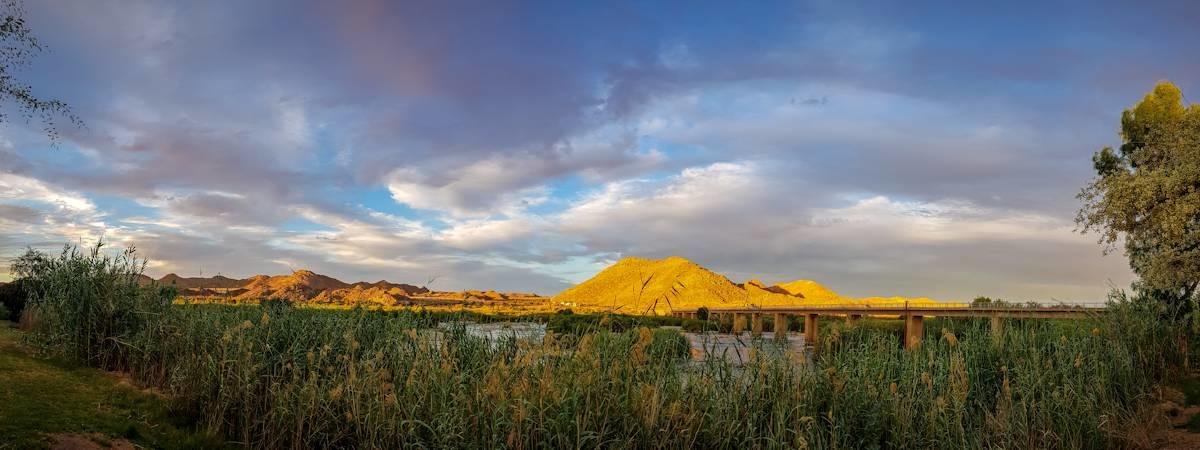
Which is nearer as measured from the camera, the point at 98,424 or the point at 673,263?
the point at 98,424

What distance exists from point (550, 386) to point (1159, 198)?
858 inches

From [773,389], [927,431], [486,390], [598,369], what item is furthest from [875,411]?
[486,390]

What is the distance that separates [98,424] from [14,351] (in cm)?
626

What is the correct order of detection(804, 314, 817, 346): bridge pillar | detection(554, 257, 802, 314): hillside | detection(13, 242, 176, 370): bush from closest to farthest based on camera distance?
detection(13, 242, 176, 370): bush, detection(804, 314, 817, 346): bridge pillar, detection(554, 257, 802, 314): hillside

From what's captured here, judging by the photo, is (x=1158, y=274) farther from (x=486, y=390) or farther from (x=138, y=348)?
Result: (x=138, y=348)

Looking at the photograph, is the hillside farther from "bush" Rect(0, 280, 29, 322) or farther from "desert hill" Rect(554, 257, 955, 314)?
"bush" Rect(0, 280, 29, 322)

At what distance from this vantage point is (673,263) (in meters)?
124

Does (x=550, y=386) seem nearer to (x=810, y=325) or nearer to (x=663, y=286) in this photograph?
(x=810, y=325)

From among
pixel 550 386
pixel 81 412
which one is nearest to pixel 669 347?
pixel 550 386

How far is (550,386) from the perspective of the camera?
8.55m

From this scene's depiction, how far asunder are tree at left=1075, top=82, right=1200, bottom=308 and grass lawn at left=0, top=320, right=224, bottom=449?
24.1m

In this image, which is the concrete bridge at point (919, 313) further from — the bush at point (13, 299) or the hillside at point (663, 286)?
the hillside at point (663, 286)

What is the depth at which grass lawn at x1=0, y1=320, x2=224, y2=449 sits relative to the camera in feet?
32.4

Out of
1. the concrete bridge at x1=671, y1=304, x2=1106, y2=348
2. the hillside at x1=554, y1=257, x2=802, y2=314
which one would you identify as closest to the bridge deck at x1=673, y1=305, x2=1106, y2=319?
the concrete bridge at x1=671, y1=304, x2=1106, y2=348
